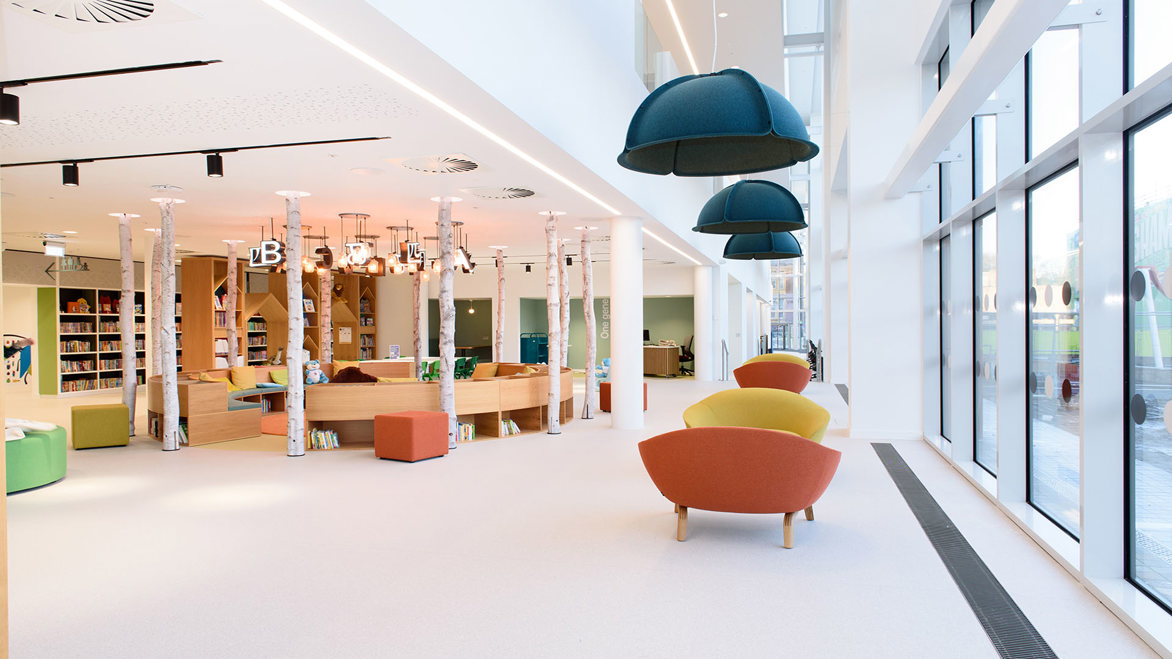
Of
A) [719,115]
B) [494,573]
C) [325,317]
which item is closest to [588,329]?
[325,317]

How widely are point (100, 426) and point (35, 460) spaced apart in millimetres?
2616

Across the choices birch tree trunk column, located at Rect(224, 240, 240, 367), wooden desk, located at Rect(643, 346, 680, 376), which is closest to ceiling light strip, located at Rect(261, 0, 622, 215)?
birch tree trunk column, located at Rect(224, 240, 240, 367)

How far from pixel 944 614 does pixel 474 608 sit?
102 inches

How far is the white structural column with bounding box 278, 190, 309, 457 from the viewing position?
9.36 meters

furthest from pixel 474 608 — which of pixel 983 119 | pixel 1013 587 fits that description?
pixel 983 119

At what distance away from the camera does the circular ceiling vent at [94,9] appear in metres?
3.96

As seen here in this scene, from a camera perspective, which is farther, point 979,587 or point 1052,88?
point 1052,88

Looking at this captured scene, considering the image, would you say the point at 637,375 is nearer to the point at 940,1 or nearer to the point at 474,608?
the point at 940,1

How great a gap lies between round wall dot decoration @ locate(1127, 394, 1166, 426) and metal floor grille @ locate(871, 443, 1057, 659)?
1226 mm

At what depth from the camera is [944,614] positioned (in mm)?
4086

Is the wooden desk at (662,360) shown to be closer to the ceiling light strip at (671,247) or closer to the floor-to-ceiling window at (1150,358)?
the ceiling light strip at (671,247)

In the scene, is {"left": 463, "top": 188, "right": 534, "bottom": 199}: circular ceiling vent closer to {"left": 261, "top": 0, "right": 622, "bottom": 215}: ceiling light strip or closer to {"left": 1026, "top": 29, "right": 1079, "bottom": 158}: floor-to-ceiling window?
{"left": 261, "top": 0, "right": 622, "bottom": 215}: ceiling light strip

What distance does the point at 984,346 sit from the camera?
768 centimetres

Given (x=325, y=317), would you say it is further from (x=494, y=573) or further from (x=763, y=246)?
(x=494, y=573)
